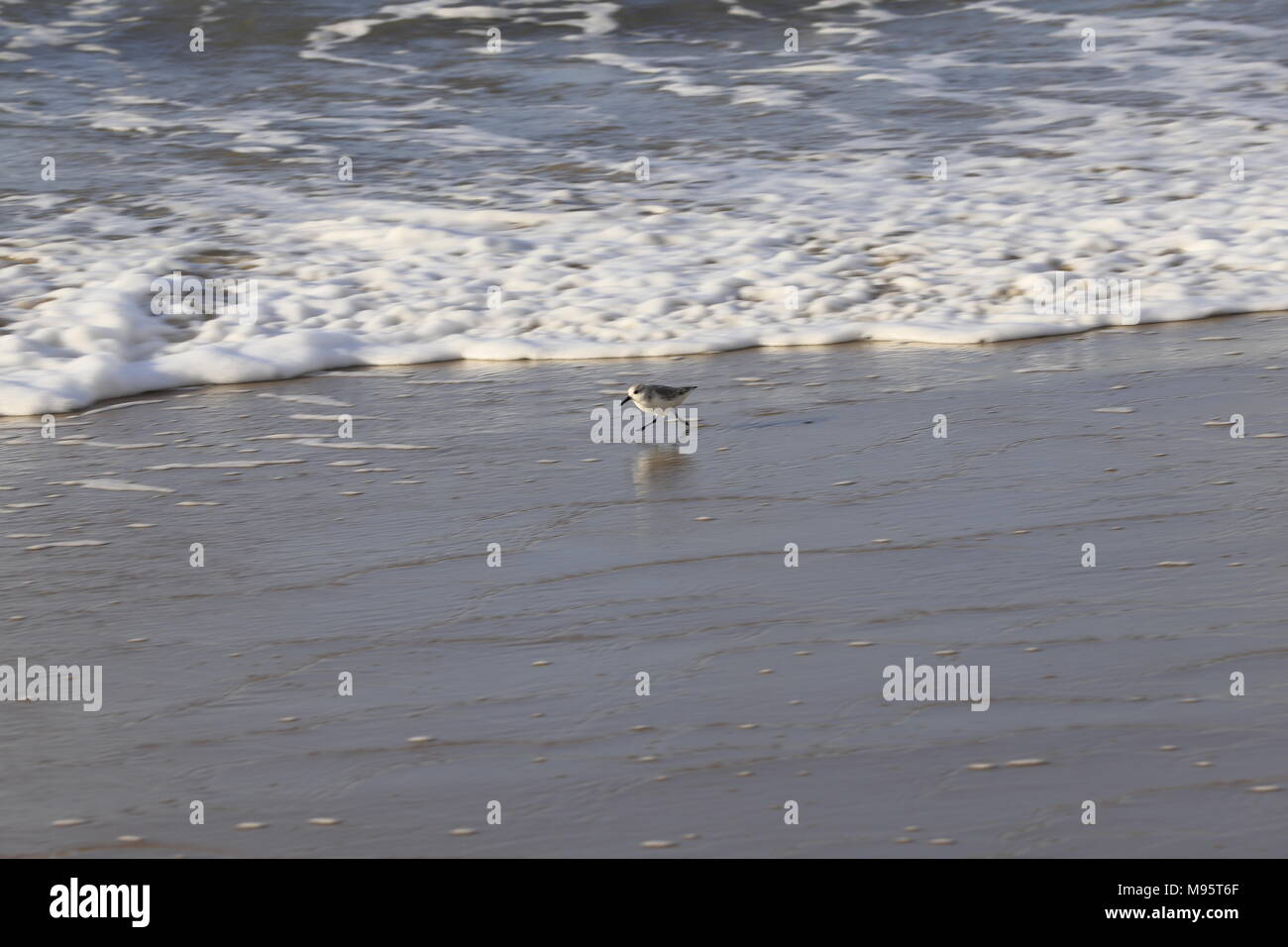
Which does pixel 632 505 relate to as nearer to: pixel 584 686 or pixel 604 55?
pixel 584 686

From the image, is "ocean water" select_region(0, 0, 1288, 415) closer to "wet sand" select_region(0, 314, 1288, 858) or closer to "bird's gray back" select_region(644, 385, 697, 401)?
"wet sand" select_region(0, 314, 1288, 858)

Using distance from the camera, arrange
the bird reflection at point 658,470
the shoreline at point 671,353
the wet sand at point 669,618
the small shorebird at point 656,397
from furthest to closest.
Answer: the shoreline at point 671,353 < the small shorebird at point 656,397 < the bird reflection at point 658,470 < the wet sand at point 669,618

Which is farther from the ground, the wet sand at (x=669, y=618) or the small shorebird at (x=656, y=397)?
the small shorebird at (x=656, y=397)

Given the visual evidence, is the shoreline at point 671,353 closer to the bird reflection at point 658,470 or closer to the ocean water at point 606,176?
the ocean water at point 606,176

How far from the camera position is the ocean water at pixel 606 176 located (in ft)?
22.4

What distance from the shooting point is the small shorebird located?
203 inches

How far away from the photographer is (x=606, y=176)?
9406 millimetres

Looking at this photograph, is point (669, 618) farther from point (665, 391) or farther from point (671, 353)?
point (671, 353)

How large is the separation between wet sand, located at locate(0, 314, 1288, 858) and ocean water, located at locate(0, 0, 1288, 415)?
90 centimetres

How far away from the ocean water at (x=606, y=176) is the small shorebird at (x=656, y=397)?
1.29m

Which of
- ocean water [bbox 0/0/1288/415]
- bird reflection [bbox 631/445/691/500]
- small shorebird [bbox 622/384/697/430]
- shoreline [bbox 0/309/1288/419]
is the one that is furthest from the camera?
ocean water [bbox 0/0/1288/415]

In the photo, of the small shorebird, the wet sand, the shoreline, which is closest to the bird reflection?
the wet sand

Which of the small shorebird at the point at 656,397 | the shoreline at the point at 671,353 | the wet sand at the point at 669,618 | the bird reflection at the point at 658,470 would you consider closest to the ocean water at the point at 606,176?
the shoreline at the point at 671,353

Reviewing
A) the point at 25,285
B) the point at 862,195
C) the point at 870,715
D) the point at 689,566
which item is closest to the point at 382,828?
the point at 870,715
